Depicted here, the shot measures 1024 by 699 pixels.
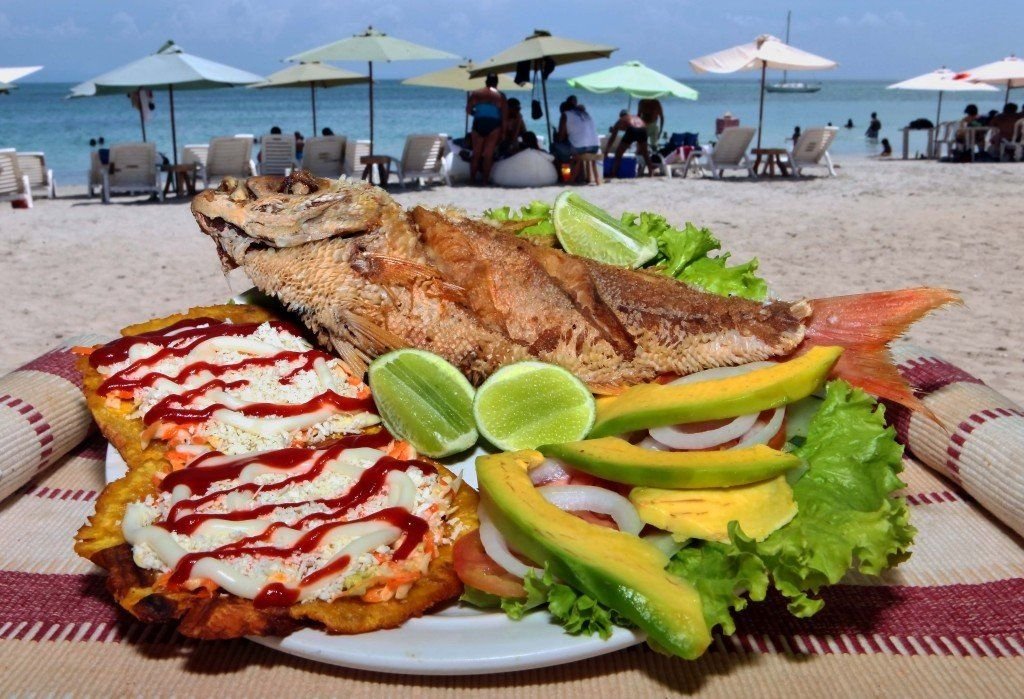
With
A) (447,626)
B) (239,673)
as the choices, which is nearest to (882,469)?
(447,626)

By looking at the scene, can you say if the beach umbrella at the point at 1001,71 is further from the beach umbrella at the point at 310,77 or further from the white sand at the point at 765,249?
the beach umbrella at the point at 310,77

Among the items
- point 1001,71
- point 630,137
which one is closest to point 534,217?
point 630,137

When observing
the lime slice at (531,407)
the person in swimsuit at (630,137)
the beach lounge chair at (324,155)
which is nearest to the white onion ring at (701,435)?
the lime slice at (531,407)

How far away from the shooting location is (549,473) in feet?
10.3

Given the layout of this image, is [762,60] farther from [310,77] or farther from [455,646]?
[455,646]

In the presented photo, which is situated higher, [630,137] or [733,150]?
[630,137]

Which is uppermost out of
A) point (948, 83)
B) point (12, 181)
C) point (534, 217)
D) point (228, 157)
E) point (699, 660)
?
point (948, 83)

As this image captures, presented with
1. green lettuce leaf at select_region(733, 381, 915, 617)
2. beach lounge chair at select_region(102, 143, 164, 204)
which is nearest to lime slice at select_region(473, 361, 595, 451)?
green lettuce leaf at select_region(733, 381, 915, 617)

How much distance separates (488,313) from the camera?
163 inches

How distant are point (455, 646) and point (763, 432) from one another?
1.50 metres

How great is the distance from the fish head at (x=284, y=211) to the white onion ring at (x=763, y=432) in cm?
216

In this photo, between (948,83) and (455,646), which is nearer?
(455,646)

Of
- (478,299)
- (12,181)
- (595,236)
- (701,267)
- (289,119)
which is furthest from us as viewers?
(289,119)

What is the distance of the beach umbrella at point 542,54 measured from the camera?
23.8 meters
